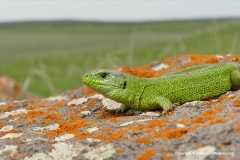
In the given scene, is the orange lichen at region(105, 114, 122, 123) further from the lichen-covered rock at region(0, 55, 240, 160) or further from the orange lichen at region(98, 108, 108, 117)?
the orange lichen at region(98, 108, 108, 117)

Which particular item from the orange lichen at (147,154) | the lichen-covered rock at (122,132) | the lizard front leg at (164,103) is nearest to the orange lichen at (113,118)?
the lichen-covered rock at (122,132)

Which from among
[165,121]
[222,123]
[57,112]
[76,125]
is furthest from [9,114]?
[222,123]

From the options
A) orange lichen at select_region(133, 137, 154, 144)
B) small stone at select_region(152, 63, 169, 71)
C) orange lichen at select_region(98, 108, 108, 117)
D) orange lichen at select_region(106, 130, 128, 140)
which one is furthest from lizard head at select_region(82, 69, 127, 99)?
small stone at select_region(152, 63, 169, 71)

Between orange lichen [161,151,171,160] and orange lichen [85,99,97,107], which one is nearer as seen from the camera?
orange lichen [161,151,171,160]

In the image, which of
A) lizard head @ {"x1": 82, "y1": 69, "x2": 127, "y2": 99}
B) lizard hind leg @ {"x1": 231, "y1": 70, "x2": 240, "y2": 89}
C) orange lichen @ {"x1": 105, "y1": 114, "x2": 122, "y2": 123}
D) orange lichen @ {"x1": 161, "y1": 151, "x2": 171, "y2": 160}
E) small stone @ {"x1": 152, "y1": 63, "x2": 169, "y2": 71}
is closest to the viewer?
orange lichen @ {"x1": 161, "y1": 151, "x2": 171, "y2": 160}

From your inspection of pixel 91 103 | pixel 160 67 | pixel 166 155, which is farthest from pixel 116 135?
pixel 160 67

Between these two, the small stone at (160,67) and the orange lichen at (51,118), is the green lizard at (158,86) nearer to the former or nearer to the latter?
the orange lichen at (51,118)
